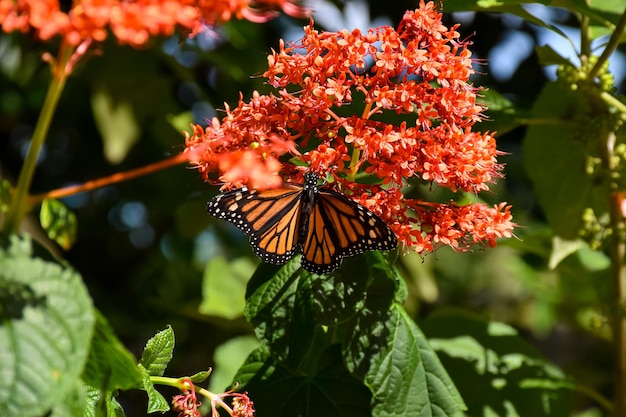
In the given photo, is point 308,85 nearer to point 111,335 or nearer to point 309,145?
point 309,145

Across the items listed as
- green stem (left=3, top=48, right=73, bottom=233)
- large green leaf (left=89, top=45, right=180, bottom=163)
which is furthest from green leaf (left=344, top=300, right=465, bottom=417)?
large green leaf (left=89, top=45, right=180, bottom=163)

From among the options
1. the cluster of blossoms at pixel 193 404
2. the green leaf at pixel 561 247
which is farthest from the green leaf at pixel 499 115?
the cluster of blossoms at pixel 193 404

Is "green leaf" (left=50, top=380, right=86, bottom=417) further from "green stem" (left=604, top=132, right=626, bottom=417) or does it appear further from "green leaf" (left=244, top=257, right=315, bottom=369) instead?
→ "green stem" (left=604, top=132, right=626, bottom=417)

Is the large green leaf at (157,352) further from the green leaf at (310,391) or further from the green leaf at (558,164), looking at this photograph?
the green leaf at (558,164)

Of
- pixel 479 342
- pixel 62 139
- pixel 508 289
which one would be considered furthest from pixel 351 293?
pixel 508 289

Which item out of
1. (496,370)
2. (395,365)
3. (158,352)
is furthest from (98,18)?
(496,370)

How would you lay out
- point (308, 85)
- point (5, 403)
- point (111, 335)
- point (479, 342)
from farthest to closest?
point (479, 342) < point (308, 85) < point (111, 335) < point (5, 403)
